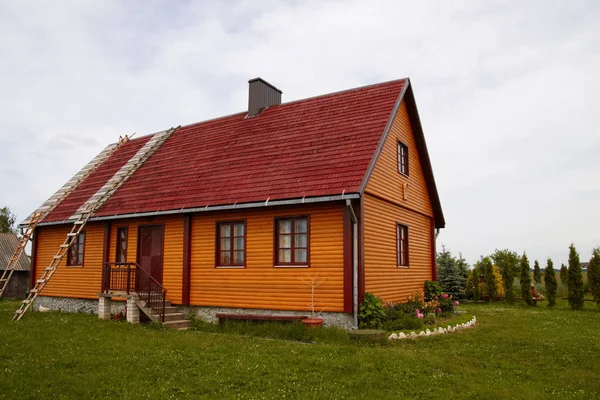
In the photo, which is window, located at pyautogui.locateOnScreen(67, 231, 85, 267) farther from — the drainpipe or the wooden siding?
the wooden siding

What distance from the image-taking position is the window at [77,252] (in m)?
18.3

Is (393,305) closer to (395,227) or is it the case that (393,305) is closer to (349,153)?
(395,227)

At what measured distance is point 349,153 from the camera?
13.4m

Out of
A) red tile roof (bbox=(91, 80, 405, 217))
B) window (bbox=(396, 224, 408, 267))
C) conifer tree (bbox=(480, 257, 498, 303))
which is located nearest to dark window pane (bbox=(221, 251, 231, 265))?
red tile roof (bbox=(91, 80, 405, 217))

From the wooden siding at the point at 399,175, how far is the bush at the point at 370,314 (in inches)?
112

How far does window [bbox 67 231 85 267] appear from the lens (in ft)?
60.0

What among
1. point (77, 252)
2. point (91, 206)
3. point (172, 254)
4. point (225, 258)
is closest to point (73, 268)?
point (77, 252)

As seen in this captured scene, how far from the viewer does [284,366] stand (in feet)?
27.8

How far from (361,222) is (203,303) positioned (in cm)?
539

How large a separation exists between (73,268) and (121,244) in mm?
2699

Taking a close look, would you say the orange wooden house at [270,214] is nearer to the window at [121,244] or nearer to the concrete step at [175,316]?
the window at [121,244]

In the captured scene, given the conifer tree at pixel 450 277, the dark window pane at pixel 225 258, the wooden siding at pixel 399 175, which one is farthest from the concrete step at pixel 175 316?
the conifer tree at pixel 450 277

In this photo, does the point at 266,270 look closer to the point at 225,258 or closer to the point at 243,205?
the point at 225,258

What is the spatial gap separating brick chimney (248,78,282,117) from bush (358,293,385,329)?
945 centimetres
